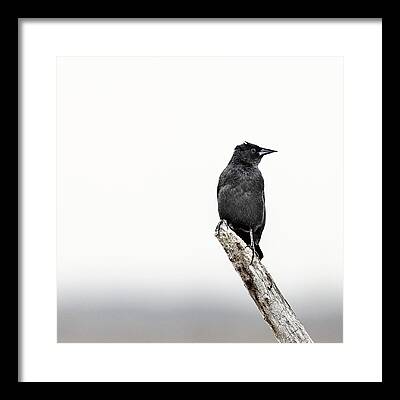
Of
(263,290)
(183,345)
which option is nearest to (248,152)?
(263,290)

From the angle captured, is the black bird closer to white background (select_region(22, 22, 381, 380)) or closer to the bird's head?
the bird's head

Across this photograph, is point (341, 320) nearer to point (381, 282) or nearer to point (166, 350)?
point (381, 282)

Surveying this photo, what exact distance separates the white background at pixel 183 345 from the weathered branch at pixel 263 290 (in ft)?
0.62

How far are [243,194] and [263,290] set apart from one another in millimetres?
831

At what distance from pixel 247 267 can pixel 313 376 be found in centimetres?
108

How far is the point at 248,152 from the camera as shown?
593 cm

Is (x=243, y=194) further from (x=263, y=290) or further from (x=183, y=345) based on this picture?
(x=183, y=345)

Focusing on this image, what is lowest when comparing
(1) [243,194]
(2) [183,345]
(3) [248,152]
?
(2) [183,345]

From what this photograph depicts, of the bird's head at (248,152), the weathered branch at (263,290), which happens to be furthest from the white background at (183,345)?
the bird's head at (248,152)

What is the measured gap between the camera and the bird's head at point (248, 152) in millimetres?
5922

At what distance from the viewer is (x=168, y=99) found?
5984mm

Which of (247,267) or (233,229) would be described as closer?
(247,267)

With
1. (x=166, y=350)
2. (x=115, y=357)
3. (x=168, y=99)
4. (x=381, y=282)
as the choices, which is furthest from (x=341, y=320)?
(x=168, y=99)

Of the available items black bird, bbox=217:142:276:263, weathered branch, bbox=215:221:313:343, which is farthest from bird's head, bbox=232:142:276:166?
weathered branch, bbox=215:221:313:343
